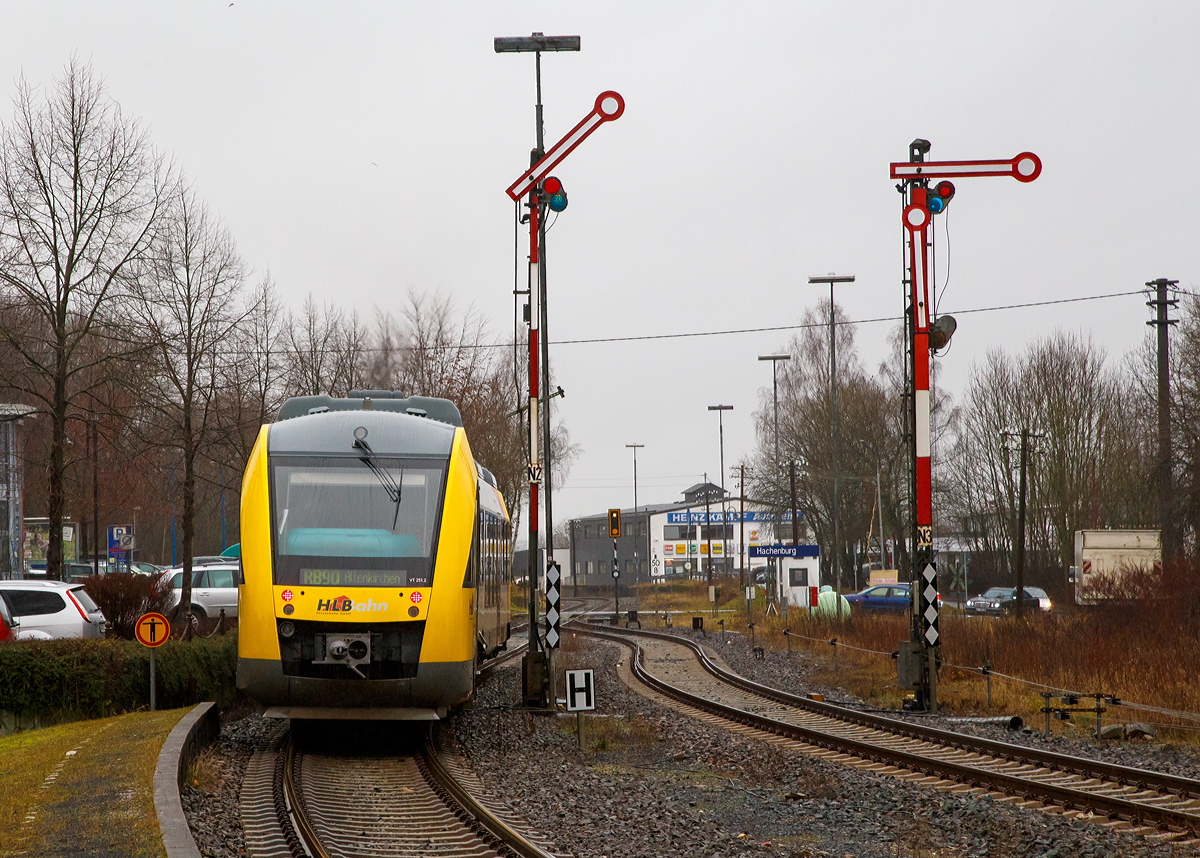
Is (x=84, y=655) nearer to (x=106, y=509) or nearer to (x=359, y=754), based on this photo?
(x=359, y=754)

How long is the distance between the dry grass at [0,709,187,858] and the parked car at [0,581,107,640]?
5.94m

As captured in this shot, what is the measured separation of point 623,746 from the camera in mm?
14445

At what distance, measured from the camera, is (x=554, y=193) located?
1812cm

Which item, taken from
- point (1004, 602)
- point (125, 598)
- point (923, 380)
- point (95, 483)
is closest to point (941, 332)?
point (923, 380)

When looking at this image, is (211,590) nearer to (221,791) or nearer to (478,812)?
(221,791)

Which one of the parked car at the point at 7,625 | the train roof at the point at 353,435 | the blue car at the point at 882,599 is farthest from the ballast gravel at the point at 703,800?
the blue car at the point at 882,599

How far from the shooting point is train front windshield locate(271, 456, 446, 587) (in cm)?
1188

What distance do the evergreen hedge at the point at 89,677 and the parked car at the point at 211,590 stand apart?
1265cm

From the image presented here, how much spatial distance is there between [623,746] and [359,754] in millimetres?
3236

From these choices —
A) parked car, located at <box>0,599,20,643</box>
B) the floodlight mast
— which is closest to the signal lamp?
the floodlight mast

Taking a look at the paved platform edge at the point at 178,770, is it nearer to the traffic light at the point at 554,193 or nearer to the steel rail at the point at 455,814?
the steel rail at the point at 455,814

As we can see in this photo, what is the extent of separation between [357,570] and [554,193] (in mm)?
8145

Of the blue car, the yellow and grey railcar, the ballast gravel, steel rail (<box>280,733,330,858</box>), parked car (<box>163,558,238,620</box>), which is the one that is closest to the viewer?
steel rail (<box>280,733,330,858</box>)

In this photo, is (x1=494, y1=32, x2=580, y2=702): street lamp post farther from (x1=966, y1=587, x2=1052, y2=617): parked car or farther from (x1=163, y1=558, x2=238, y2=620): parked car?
(x1=966, y1=587, x2=1052, y2=617): parked car
